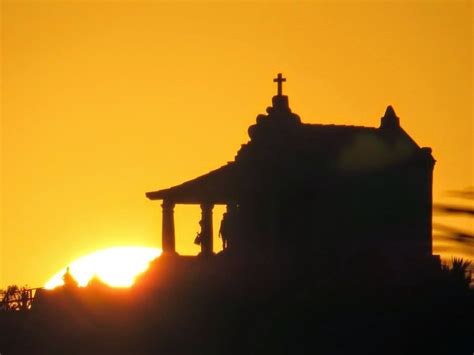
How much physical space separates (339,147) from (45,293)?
10.0m

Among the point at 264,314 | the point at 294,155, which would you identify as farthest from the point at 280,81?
the point at 264,314

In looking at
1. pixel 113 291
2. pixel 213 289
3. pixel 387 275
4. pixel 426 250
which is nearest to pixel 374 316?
pixel 387 275

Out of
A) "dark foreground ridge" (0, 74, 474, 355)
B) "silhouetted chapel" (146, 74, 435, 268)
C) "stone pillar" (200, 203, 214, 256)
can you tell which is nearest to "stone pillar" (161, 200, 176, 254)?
"dark foreground ridge" (0, 74, 474, 355)

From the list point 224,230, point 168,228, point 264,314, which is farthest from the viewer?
point 168,228

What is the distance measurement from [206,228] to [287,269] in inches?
288

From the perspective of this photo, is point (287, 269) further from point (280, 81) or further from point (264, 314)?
point (280, 81)

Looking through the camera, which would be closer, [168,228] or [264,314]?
[264,314]

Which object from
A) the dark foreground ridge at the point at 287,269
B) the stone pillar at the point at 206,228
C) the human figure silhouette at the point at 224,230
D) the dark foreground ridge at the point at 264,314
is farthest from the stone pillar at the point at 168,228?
the dark foreground ridge at the point at 264,314

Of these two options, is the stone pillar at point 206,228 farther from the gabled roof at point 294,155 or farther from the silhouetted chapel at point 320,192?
the silhouetted chapel at point 320,192

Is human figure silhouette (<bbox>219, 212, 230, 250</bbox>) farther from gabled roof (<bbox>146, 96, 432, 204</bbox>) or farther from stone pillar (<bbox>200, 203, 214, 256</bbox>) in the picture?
gabled roof (<bbox>146, 96, 432, 204</bbox>)

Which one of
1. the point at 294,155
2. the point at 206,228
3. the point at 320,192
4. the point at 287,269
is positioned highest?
the point at 294,155

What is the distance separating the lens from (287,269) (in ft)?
81.6

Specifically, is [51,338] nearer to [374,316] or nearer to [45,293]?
[45,293]

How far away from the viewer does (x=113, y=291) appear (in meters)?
28.6
